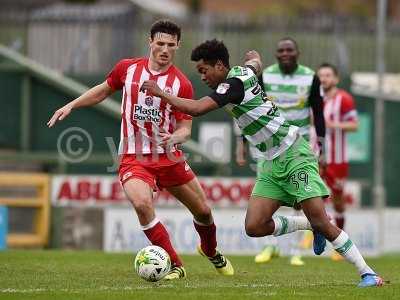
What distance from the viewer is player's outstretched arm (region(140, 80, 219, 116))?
9828mm

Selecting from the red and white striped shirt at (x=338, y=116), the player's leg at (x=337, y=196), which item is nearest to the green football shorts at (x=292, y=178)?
the player's leg at (x=337, y=196)

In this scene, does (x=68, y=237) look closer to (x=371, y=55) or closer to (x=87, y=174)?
(x=87, y=174)

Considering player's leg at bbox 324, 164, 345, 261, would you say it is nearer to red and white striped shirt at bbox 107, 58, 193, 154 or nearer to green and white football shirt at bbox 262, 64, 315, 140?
green and white football shirt at bbox 262, 64, 315, 140

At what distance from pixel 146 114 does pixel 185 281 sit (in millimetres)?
1661

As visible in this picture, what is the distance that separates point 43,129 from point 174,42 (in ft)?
40.7

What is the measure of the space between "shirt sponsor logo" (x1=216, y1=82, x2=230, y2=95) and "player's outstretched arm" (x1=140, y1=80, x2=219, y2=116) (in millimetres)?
126

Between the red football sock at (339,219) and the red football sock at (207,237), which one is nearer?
the red football sock at (207,237)

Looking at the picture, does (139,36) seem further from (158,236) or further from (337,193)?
(158,236)

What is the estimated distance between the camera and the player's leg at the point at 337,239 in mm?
10305

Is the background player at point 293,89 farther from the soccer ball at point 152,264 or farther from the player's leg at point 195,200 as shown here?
the soccer ball at point 152,264

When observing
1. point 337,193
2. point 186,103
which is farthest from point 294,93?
point 186,103

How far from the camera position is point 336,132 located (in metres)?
16.6

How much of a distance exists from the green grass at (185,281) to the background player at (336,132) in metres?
1.80

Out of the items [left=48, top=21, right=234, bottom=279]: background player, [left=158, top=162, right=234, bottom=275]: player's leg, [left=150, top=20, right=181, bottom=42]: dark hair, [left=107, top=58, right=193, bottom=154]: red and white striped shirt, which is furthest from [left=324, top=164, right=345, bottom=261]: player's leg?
[left=150, top=20, right=181, bottom=42]: dark hair
